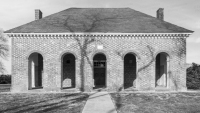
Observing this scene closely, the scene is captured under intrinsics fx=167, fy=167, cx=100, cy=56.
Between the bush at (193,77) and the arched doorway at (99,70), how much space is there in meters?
8.11

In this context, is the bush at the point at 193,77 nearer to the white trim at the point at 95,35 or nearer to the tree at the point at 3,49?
the white trim at the point at 95,35

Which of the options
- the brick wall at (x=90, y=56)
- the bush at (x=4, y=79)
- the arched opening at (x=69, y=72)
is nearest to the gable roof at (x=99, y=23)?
the brick wall at (x=90, y=56)

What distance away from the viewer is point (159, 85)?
17156 mm

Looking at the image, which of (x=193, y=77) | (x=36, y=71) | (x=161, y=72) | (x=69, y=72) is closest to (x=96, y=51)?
(x=69, y=72)

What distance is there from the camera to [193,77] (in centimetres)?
1552

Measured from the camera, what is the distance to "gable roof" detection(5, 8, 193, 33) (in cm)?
1421

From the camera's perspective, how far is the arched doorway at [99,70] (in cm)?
1728

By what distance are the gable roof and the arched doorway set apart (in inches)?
138

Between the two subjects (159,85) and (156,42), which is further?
(159,85)

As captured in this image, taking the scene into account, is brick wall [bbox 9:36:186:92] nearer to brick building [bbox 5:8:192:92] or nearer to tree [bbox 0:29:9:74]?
brick building [bbox 5:8:192:92]

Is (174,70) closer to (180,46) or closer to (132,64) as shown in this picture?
(180,46)

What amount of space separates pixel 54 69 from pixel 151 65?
8288mm

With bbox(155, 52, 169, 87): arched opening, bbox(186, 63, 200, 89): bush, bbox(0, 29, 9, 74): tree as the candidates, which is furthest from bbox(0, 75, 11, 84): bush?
bbox(186, 63, 200, 89): bush

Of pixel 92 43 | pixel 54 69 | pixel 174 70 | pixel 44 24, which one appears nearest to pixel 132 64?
pixel 174 70
